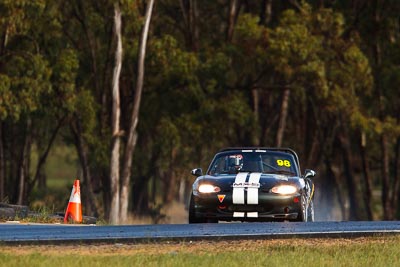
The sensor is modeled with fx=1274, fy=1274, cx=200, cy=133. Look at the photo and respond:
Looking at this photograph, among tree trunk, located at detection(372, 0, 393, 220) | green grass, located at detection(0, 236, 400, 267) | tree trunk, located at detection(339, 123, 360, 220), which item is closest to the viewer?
green grass, located at detection(0, 236, 400, 267)

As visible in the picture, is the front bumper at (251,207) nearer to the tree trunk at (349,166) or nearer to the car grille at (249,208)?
the car grille at (249,208)

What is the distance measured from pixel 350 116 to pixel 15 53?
12294mm

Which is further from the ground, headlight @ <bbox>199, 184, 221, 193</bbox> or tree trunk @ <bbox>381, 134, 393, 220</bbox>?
tree trunk @ <bbox>381, 134, 393, 220</bbox>

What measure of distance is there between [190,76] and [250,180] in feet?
77.9

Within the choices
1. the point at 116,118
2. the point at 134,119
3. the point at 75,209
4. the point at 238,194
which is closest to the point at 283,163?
the point at 238,194

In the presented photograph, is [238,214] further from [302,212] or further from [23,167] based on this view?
[23,167]

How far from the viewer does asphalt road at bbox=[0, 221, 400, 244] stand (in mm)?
15525

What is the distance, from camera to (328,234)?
16.7 meters

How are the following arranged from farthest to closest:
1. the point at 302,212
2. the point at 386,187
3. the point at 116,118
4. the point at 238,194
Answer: the point at 386,187
the point at 116,118
the point at 302,212
the point at 238,194

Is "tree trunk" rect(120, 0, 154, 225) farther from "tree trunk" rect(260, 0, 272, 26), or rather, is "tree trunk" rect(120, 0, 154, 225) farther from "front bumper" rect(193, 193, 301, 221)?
"front bumper" rect(193, 193, 301, 221)

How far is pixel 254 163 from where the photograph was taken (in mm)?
21203

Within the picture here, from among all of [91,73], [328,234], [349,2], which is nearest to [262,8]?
[349,2]

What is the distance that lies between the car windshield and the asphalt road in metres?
2.34

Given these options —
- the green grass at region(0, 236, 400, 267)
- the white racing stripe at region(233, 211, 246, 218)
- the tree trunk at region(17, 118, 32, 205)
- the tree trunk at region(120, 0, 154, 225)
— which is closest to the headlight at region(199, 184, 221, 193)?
the white racing stripe at region(233, 211, 246, 218)
